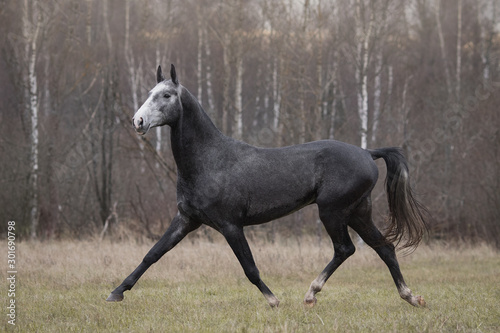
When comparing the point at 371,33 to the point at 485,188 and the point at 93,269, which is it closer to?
the point at 485,188

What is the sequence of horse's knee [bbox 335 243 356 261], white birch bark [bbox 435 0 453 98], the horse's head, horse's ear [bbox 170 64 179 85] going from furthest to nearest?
white birch bark [bbox 435 0 453 98], horse's knee [bbox 335 243 356 261], horse's ear [bbox 170 64 179 85], the horse's head

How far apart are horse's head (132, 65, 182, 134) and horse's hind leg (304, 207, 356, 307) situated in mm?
1728

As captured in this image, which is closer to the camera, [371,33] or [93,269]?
[93,269]

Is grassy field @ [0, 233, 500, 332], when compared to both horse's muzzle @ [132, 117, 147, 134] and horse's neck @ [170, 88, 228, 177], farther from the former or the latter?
horse's muzzle @ [132, 117, 147, 134]

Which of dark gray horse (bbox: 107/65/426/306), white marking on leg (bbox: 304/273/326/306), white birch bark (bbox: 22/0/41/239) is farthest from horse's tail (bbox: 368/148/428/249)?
white birch bark (bbox: 22/0/41/239)

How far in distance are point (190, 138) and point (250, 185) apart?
2.42 ft

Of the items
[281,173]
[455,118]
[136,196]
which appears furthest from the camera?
[455,118]

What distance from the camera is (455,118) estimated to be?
20.2 metres

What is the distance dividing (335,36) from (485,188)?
6.20 m

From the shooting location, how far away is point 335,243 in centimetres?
576

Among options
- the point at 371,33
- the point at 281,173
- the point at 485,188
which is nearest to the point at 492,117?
the point at 485,188

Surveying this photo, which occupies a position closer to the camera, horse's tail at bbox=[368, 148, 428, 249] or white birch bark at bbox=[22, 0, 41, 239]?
horse's tail at bbox=[368, 148, 428, 249]

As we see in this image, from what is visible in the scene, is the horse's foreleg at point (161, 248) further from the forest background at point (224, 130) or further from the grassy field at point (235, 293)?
the forest background at point (224, 130)

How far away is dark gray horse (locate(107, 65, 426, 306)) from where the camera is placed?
211 inches
